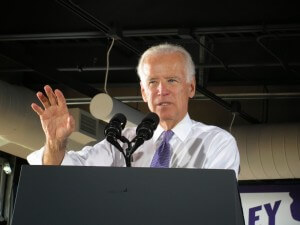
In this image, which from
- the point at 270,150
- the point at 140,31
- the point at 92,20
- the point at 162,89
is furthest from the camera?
the point at 270,150

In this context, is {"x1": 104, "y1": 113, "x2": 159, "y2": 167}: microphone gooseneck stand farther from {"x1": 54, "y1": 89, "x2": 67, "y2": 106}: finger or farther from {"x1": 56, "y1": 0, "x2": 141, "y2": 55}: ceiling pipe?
{"x1": 56, "y1": 0, "x2": 141, "y2": 55}: ceiling pipe

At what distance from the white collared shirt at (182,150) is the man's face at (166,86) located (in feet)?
0.19

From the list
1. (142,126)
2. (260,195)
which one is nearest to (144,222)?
(142,126)

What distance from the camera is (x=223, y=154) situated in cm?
244

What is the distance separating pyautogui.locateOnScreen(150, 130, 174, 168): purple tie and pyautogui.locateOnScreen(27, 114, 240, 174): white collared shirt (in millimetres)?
19

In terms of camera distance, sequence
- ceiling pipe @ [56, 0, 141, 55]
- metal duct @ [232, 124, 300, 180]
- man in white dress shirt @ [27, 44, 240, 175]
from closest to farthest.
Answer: man in white dress shirt @ [27, 44, 240, 175]
ceiling pipe @ [56, 0, 141, 55]
metal duct @ [232, 124, 300, 180]

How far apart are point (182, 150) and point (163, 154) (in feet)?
0.24

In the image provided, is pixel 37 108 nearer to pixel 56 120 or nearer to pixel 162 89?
pixel 56 120

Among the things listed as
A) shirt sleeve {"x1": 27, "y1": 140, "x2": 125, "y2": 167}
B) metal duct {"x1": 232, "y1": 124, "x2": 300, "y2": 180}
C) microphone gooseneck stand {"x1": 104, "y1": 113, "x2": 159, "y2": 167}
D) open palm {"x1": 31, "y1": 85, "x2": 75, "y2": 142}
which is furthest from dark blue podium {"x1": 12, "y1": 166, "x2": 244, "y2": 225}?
metal duct {"x1": 232, "y1": 124, "x2": 300, "y2": 180}

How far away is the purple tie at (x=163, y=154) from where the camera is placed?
101 inches

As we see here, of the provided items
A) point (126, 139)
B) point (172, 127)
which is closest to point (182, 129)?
point (172, 127)

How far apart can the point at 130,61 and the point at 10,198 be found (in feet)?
10.2

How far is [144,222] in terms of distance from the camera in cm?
168

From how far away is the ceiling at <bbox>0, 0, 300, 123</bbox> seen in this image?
5613mm
